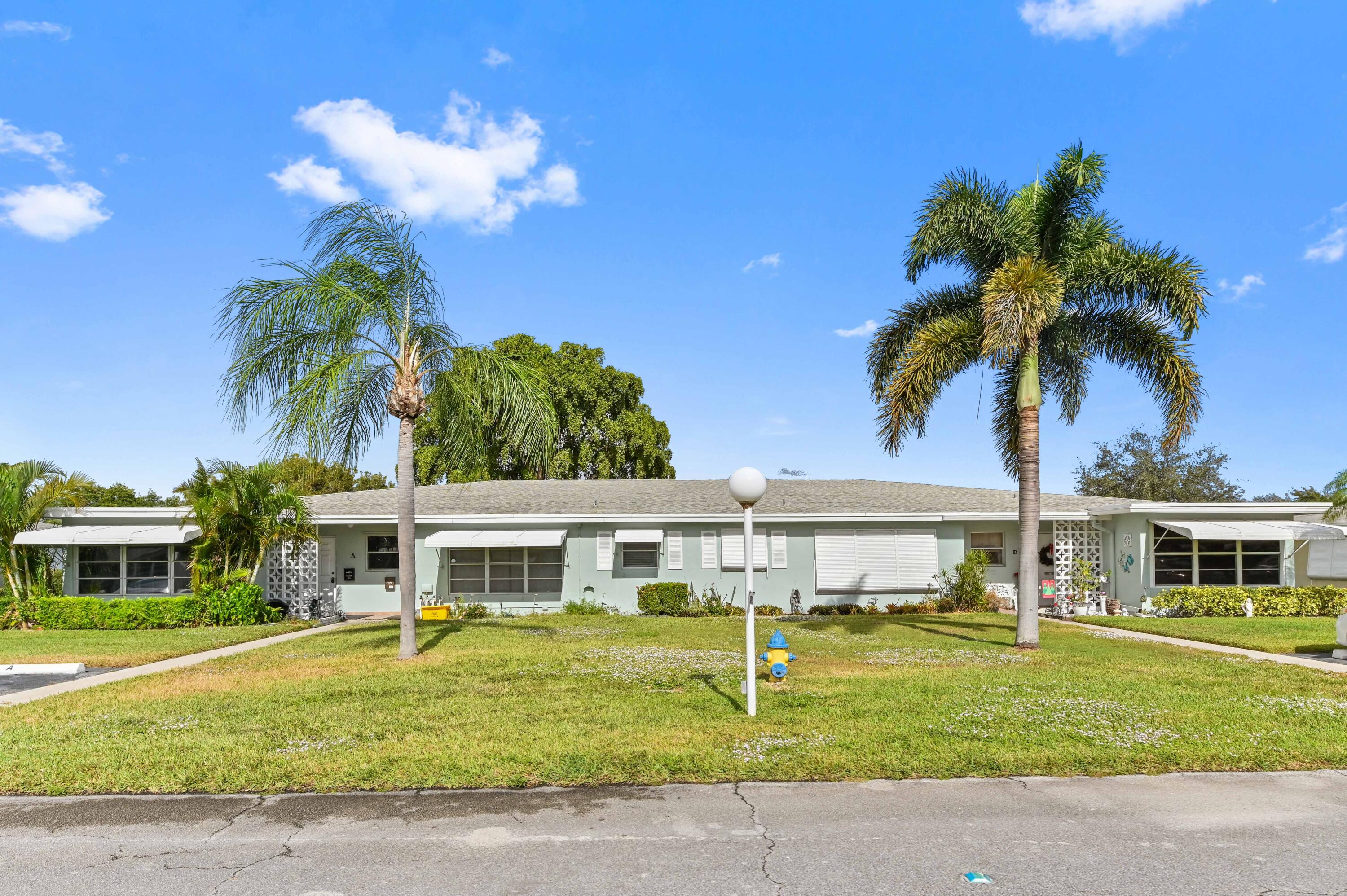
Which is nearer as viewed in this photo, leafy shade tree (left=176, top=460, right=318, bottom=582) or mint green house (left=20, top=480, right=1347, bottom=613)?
leafy shade tree (left=176, top=460, right=318, bottom=582)

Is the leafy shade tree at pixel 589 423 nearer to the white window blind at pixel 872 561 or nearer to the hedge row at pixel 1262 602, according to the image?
the white window blind at pixel 872 561

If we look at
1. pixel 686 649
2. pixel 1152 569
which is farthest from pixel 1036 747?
pixel 1152 569

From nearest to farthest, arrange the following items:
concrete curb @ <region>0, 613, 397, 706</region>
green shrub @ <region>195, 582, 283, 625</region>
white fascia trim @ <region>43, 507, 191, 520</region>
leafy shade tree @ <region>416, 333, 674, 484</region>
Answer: concrete curb @ <region>0, 613, 397, 706</region>, green shrub @ <region>195, 582, 283, 625</region>, white fascia trim @ <region>43, 507, 191, 520</region>, leafy shade tree @ <region>416, 333, 674, 484</region>

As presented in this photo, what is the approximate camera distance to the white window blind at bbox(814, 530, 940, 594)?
828 inches

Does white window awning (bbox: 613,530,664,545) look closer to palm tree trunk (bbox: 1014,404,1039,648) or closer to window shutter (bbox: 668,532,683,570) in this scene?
window shutter (bbox: 668,532,683,570)

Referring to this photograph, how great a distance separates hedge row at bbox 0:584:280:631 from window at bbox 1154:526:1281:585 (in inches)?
834

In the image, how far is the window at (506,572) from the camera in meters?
21.1

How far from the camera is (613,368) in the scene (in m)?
37.9

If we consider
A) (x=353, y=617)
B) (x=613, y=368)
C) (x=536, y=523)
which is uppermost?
(x=613, y=368)

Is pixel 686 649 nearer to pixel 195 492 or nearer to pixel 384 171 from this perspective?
pixel 384 171

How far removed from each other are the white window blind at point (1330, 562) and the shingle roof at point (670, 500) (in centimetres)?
765

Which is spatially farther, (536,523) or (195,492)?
(536,523)

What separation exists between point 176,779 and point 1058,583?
67.6ft

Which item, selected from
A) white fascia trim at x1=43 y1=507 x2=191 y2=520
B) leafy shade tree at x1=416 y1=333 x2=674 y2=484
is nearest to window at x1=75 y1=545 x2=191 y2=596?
white fascia trim at x1=43 y1=507 x2=191 y2=520
